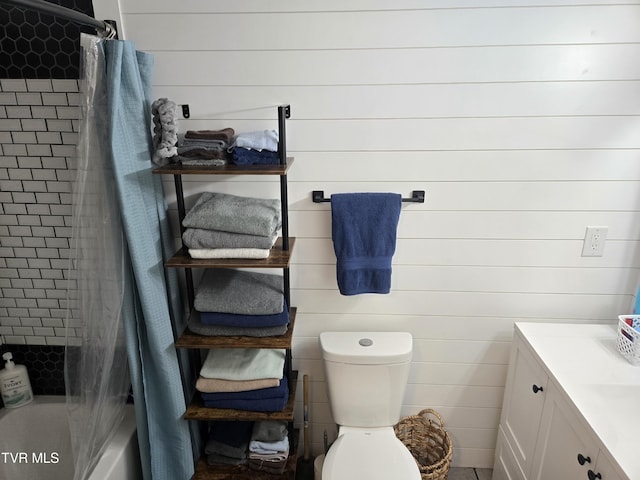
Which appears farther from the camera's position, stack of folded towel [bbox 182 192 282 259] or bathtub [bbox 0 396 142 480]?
bathtub [bbox 0 396 142 480]

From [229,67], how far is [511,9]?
1053 millimetres

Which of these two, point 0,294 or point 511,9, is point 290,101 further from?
point 0,294

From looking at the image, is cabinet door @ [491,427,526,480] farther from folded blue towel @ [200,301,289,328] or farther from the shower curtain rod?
the shower curtain rod

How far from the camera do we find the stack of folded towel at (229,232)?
5.11 feet

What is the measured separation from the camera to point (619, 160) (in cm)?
172

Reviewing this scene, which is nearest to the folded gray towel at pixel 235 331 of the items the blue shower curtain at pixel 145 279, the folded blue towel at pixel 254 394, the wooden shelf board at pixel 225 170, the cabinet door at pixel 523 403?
the blue shower curtain at pixel 145 279

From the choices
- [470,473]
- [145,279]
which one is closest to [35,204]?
[145,279]

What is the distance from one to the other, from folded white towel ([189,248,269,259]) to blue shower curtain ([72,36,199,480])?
0.18 m

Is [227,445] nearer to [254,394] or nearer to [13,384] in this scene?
[254,394]

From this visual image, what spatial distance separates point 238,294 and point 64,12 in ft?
3.44

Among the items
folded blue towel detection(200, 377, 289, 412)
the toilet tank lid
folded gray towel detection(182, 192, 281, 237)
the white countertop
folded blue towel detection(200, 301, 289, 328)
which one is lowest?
folded blue towel detection(200, 377, 289, 412)

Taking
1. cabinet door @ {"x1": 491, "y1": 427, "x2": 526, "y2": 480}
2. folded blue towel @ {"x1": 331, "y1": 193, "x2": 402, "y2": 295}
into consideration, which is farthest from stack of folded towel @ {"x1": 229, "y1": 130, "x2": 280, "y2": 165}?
cabinet door @ {"x1": 491, "y1": 427, "x2": 526, "y2": 480}

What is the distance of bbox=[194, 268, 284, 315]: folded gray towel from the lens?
1.66 metres

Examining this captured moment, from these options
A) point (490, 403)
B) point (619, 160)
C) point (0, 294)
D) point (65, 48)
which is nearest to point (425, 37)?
point (619, 160)
